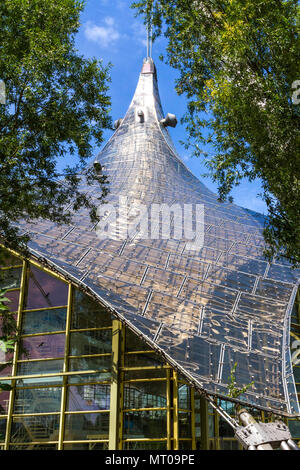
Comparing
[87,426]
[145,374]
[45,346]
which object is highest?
[45,346]

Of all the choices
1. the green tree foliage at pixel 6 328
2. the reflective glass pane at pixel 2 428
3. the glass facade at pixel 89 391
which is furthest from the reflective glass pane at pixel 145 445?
the green tree foliage at pixel 6 328

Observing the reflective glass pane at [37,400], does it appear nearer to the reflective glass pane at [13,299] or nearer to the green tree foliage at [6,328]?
the green tree foliage at [6,328]

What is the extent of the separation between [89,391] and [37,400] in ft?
4.82

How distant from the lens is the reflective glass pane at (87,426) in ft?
38.6

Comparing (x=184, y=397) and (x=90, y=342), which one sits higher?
(x=90, y=342)

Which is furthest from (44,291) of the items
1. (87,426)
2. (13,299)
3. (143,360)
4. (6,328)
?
(87,426)

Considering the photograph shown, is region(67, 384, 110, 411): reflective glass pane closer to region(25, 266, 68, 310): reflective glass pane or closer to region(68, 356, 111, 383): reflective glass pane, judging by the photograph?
region(68, 356, 111, 383): reflective glass pane

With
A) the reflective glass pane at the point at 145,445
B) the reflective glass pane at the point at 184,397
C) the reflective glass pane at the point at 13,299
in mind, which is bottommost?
the reflective glass pane at the point at 145,445

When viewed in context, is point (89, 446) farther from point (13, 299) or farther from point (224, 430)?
point (13, 299)

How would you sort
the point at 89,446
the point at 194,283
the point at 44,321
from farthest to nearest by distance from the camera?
1. the point at 194,283
2. the point at 44,321
3. the point at 89,446

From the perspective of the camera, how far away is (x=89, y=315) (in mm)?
12977

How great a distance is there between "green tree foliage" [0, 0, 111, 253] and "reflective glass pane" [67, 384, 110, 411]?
14.7 ft

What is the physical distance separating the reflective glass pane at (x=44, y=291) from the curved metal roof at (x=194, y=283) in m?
0.86
